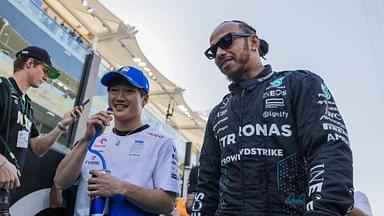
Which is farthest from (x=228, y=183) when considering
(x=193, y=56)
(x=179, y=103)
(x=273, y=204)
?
(x=179, y=103)

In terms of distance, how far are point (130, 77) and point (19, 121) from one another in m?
0.58

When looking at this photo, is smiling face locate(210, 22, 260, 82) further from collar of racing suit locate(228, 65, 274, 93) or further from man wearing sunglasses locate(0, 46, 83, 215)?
man wearing sunglasses locate(0, 46, 83, 215)

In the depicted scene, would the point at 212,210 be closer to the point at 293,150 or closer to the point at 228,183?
the point at 228,183

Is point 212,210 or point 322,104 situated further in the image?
point 212,210

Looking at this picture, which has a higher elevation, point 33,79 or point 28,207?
point 33,79

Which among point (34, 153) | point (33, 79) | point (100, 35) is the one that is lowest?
point (34, 153)

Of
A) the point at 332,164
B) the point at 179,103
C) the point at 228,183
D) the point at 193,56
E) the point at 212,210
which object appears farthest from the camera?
the point at 179,103

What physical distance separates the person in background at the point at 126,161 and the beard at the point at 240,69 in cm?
51

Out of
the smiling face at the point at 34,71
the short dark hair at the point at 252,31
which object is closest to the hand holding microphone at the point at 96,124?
the smiling face at the point at 34,71

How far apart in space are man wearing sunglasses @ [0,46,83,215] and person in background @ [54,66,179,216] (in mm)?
239

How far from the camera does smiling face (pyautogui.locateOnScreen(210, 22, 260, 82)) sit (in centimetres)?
151

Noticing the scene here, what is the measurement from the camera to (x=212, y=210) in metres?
1.49

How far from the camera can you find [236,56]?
151cm

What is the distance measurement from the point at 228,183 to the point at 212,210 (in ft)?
0.71
